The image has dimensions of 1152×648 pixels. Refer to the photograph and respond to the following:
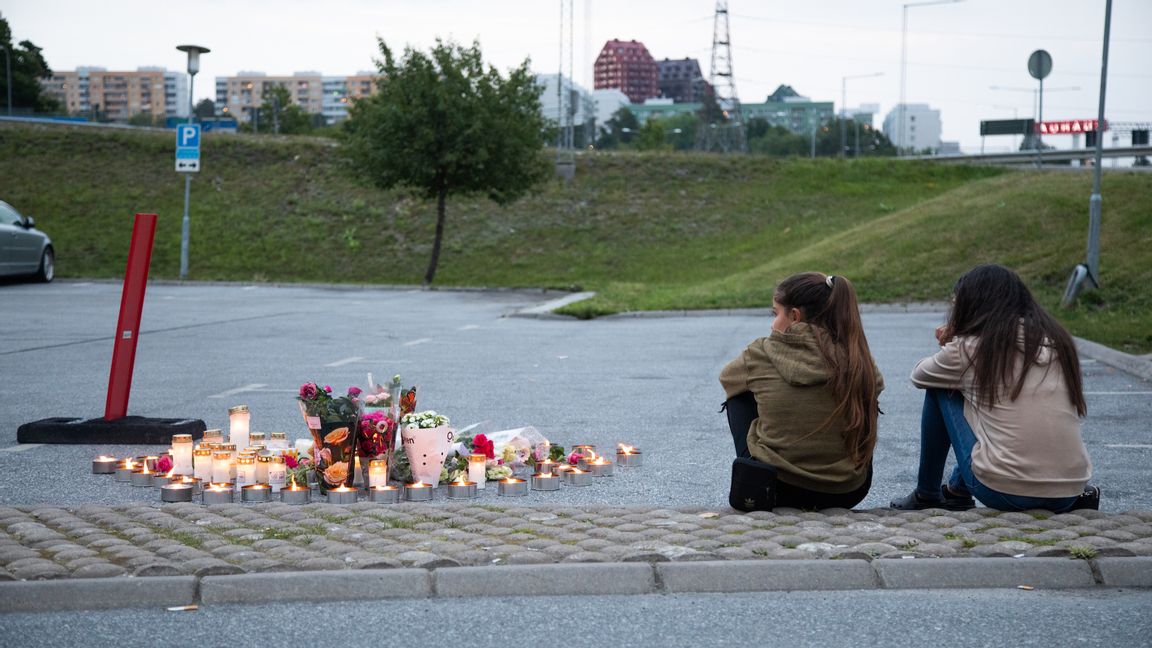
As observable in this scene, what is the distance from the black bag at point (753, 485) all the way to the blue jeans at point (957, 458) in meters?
0.84

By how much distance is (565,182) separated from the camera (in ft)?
158

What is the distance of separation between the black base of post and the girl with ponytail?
4235mm

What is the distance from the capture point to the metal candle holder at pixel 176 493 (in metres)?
6.43

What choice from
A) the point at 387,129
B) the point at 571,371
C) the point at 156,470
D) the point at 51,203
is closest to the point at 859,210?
the point at 387,129


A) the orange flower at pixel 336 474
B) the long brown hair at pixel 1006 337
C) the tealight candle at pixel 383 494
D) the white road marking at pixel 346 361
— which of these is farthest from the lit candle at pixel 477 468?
the white road marking at pixel 346 361

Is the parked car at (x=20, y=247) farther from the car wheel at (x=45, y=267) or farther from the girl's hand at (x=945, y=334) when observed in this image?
the girl's hand at (x=945, y=334)

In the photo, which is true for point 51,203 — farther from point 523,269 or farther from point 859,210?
point 859,210

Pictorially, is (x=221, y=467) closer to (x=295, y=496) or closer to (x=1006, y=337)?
(x=295, y=496)

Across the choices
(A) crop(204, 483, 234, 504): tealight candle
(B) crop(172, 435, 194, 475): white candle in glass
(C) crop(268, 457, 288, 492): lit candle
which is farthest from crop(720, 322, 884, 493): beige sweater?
(B) crop(172, 435, 194, 475): white candle in glass

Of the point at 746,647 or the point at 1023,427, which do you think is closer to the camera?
the point at 746,647

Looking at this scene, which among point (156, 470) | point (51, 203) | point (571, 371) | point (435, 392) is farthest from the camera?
point (51, 203)

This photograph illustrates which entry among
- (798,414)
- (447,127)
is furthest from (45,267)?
(798,414)

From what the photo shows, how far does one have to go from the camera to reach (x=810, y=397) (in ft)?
18.9

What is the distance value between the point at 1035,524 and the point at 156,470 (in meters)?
4.71
